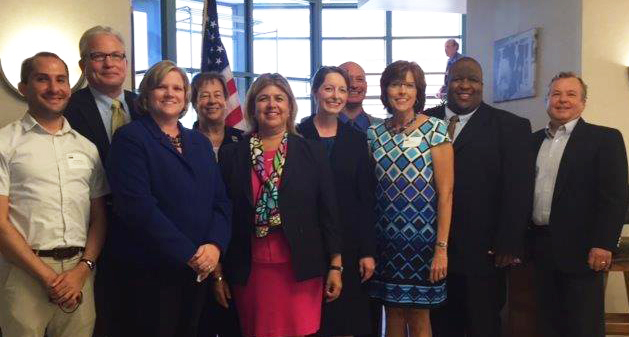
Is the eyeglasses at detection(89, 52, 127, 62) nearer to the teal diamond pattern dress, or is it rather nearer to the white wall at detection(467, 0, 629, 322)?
the teal diamond pattern dress

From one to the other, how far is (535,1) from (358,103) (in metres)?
1.88

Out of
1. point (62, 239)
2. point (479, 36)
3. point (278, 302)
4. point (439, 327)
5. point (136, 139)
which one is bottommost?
point (439, 327)

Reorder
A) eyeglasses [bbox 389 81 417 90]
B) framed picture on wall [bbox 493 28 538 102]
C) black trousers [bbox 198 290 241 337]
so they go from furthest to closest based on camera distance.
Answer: framed picture on wall [bbox 493 28 538 102] → eyeglasses [bbox 389 81 417 90] → black trousers [bbox 198 290 241 337]

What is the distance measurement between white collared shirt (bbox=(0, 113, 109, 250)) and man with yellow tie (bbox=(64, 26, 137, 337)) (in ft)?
0.68

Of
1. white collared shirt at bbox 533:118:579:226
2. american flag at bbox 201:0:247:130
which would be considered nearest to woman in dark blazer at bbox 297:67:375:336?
white collared shirt at bbox 533:118:579:226

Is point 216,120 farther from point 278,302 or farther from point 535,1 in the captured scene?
point 535,1

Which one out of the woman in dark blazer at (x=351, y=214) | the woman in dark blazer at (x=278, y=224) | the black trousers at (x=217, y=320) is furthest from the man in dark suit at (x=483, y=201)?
the black trousers at (x=217, y=320)

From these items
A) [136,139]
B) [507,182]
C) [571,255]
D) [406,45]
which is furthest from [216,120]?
[406,45]

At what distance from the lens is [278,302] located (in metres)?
2.71

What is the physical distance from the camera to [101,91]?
2.88 m

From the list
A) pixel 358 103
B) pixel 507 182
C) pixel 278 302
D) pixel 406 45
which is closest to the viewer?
pixel 278 302

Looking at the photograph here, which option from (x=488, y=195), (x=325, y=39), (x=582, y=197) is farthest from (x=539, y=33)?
(x=325, y=39)

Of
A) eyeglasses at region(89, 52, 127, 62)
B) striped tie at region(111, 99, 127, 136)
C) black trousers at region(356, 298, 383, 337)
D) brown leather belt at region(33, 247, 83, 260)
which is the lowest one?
black trousers at region(356, 298, 383, 337)

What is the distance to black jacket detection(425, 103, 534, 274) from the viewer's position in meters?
3.15
